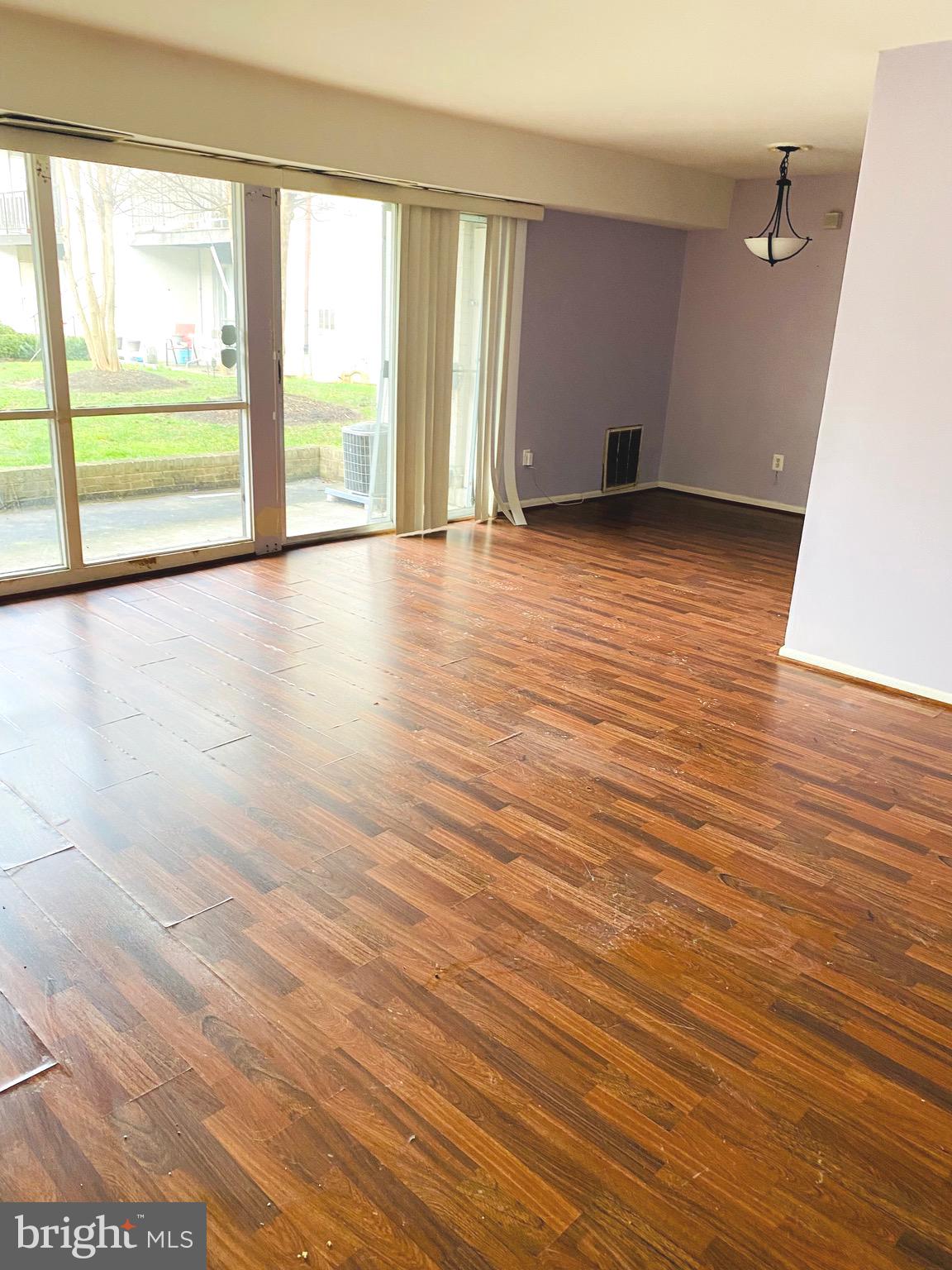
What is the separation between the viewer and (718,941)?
2.33 m

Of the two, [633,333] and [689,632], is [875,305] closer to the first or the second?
[689,632]

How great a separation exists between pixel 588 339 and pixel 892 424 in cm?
375

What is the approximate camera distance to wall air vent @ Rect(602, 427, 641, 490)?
25.1ft

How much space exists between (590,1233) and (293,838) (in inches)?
53.7

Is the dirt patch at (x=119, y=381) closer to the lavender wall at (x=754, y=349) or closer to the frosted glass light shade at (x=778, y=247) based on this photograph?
the frosted glass light shade at (x=778, y=247)

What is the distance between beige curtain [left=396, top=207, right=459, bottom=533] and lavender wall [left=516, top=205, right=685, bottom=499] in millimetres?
962

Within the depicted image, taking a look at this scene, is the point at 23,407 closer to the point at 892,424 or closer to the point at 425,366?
the point at 425,366

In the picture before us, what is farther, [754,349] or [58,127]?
[754,349]

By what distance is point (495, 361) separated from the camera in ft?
20.7

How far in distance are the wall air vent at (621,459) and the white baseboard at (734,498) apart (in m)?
0.39

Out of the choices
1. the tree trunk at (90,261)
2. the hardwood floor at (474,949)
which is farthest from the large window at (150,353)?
the hardwood floor at (474,949)

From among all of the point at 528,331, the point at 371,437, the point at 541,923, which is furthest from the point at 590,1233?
the point at 528,331

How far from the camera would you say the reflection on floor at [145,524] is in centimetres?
455

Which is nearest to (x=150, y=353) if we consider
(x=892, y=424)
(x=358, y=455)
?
(x=358, y=455)
